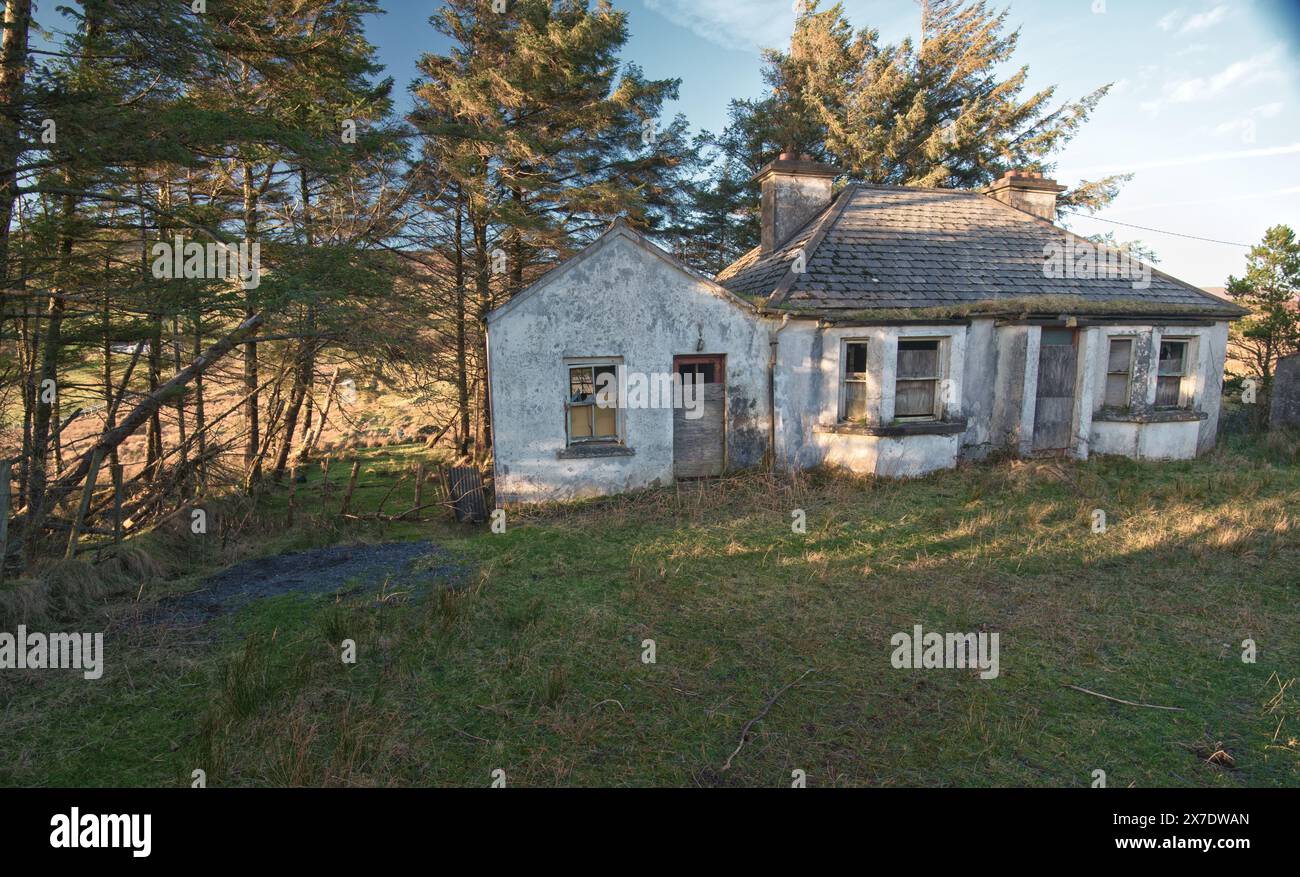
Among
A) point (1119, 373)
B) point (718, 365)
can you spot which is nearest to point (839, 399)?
point (718, 365)

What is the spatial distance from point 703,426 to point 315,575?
22.6 feet

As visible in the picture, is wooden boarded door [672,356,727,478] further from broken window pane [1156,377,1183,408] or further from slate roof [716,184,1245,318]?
broken window pane [1156,377,1183,408]

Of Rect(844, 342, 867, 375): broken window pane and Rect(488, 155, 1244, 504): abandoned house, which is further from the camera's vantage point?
Rect(844, 342, 867, 375): broken window pane

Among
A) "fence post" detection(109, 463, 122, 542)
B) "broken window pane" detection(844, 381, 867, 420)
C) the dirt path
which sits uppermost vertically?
"broken window pane" detection(844, 381, 867, 420)

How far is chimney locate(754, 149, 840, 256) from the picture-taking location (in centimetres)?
1503

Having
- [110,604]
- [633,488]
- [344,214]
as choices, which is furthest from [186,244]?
[633,488]

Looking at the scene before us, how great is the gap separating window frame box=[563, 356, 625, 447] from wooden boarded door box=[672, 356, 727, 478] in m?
1.11

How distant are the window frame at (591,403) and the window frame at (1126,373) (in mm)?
10212

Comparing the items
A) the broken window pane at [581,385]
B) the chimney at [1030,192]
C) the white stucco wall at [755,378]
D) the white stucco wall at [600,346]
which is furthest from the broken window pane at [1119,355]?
the broken window pane at [581,385]

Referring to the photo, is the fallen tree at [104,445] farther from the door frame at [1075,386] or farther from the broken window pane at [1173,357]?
the broken window pane at [1173,357]

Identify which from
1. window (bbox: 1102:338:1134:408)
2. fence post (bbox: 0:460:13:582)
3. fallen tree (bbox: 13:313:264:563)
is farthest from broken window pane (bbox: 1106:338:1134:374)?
fence post (bbox: 0:460:13:582)

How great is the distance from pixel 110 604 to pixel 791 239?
557 inches

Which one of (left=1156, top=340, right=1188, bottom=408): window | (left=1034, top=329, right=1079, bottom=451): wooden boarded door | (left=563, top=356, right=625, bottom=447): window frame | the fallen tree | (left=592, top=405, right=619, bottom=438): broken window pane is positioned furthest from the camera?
(left=1156, top=340, right=1188, bottom=408): window

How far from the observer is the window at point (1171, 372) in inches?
510
